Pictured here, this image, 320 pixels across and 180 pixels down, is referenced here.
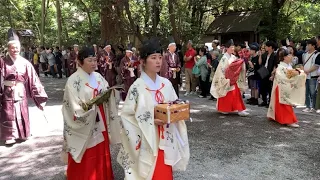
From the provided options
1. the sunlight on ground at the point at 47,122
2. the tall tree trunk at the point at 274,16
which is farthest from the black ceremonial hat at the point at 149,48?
the tall tree trunk at the point at 274,16

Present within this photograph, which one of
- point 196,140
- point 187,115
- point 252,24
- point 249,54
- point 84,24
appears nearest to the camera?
point 187,115

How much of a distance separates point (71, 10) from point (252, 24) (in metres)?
15.8

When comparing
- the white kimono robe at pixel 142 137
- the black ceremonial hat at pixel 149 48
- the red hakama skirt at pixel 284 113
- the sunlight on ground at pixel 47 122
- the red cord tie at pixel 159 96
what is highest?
the black ceremonial hat at pixel 149 48

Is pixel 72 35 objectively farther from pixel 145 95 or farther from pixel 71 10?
pixel 145 95

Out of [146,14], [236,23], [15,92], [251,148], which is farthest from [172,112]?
[236,23]

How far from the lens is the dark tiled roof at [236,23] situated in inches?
802

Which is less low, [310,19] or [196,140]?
[310,19]

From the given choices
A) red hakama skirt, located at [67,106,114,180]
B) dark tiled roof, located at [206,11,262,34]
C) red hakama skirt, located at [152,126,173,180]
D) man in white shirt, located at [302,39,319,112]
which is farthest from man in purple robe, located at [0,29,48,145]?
dark tiled roof, located at [206,11,262,34]

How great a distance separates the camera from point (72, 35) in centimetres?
2686

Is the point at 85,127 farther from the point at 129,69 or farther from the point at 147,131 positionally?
the point at 129,69

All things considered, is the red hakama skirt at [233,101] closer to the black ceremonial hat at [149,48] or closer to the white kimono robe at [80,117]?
the white kimono robe at [80,117]

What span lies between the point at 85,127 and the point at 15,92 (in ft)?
9.36

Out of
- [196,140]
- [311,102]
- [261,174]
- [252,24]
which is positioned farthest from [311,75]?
[252,24]

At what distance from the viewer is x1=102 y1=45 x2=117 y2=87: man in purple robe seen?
11.7 meters
